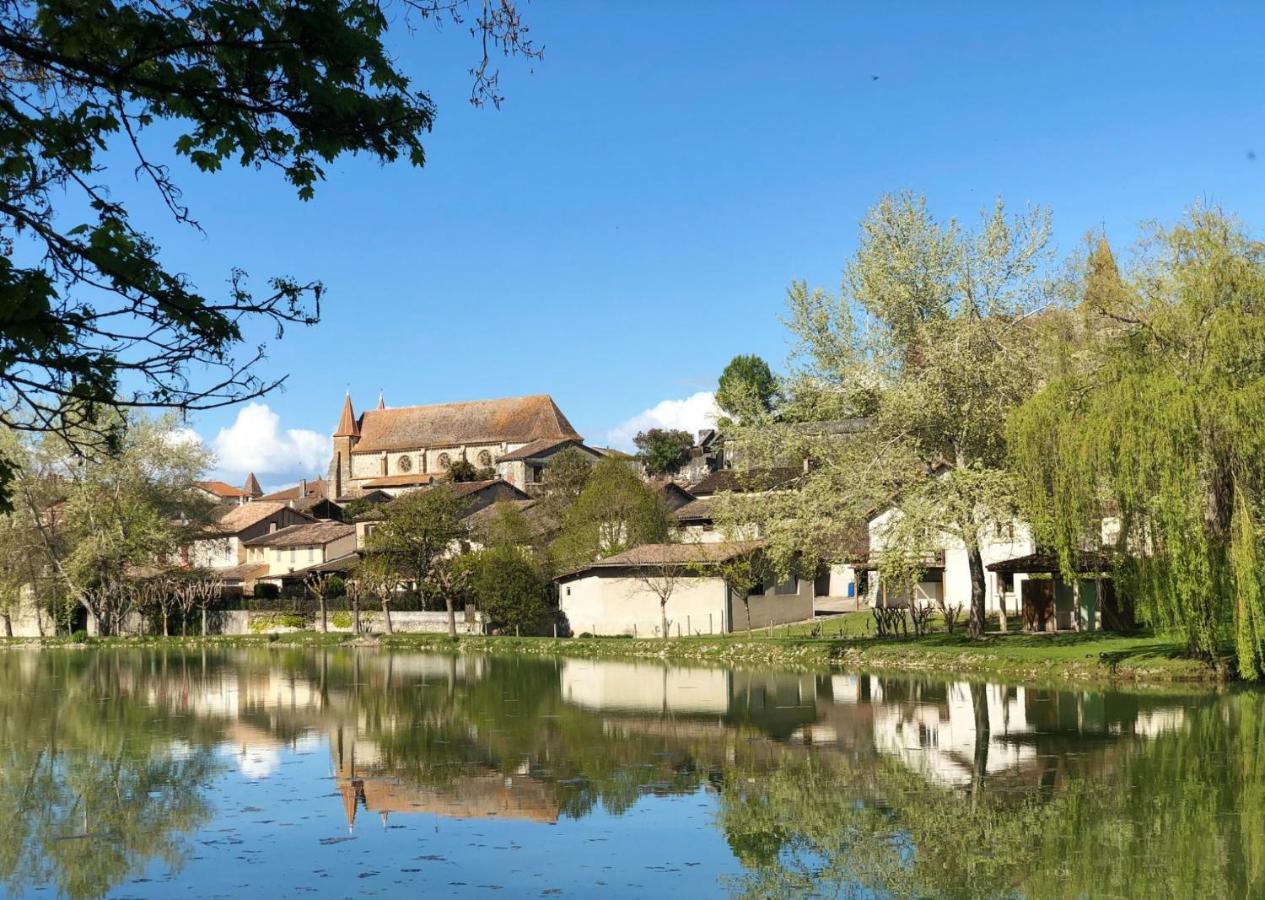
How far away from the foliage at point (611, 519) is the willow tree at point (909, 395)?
883 inches

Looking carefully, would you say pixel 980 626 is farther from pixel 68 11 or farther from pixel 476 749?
pixel 68 11

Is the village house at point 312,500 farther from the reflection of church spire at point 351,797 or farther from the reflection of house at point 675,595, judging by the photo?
the reflection of church spire at point 351,797

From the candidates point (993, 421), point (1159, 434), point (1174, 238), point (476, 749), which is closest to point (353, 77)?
point (476, 749)

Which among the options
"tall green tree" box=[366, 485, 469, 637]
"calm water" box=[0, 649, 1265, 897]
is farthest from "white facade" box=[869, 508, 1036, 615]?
"calm water" box=[0, 649, 1265, 897]

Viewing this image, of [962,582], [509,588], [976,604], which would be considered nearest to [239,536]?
[509,588]

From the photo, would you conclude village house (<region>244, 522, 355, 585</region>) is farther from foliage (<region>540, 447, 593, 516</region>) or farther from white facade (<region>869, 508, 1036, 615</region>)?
white facade (<region>869, 508, 1036, 615</region>)

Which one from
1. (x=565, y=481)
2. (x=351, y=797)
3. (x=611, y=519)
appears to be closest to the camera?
(x=351, y=797)

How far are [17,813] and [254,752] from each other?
5.94 m

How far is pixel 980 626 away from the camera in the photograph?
3847cm

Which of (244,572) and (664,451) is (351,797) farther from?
(664,451)

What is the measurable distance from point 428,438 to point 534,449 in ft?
59.9

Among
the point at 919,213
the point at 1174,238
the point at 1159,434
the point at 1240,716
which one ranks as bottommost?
the point at 1240,716

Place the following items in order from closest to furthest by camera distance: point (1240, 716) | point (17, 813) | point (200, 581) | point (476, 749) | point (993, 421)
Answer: point (17, 813)
point (476, 749)
point (1240, 716)
point (993, 421)
point (200, 581)

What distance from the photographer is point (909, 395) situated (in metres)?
35.8
